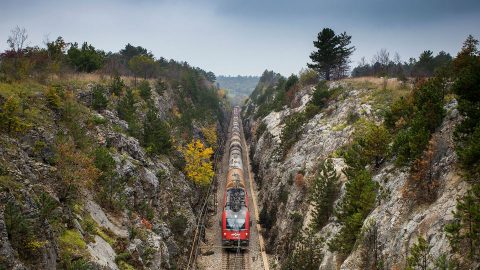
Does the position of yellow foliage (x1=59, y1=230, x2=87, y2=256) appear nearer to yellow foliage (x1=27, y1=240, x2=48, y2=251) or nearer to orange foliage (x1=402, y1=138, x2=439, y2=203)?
yellow foliage (x1=27, y1=240, x2=48, y2=251)

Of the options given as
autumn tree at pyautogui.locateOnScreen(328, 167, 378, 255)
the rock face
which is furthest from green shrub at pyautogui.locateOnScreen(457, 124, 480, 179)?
autumn tree at pyautogui.locateOnScreen(328, 167, 378, 255)

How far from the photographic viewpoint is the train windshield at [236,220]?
33031mm

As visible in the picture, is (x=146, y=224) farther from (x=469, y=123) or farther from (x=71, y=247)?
(x=469, y=123)

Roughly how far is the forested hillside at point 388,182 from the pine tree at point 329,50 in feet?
55.1

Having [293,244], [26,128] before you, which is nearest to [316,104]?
[293,244]

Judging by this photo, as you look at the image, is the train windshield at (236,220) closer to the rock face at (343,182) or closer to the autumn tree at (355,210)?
the rock face at (343,182)

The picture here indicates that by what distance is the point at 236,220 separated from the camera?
33438mm

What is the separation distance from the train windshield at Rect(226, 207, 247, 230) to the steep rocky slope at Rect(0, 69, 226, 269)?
409 cm

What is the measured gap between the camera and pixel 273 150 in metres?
49.1

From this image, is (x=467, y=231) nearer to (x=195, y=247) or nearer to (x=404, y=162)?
(x=404, y=162)

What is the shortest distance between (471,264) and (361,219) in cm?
824

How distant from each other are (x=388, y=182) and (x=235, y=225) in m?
16.6

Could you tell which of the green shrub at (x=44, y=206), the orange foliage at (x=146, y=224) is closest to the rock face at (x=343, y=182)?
the orange foliage at (x=146, y=224)

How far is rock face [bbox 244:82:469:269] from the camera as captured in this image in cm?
1486
